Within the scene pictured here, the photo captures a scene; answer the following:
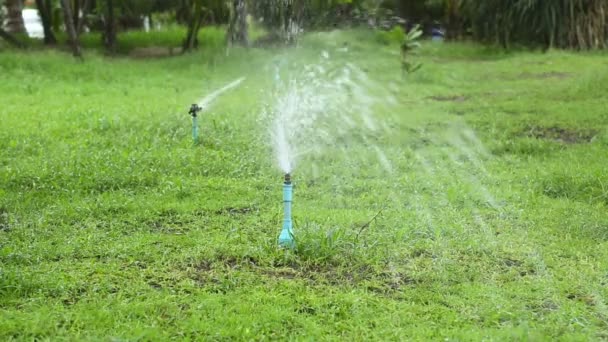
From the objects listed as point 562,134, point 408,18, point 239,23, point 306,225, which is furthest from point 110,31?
point 306,225

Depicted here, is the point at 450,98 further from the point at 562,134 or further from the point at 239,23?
A: the point at 239,23

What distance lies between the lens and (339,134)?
289 inches

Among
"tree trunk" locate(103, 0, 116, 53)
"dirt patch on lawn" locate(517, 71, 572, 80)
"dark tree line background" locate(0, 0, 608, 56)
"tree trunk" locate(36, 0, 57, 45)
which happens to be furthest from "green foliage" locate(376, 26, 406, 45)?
"tree trunk" locate(36, 0, 57, 45)

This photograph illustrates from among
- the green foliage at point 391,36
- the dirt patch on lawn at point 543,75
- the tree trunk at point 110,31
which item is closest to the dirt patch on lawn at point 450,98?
the dirt patch on lawn at point 543,75

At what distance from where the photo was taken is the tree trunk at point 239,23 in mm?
10195

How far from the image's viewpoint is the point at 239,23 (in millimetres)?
10891

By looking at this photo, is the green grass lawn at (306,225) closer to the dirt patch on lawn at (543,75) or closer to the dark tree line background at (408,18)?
the dirt patch on lawn at (543,75)

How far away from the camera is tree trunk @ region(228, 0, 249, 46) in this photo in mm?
10195

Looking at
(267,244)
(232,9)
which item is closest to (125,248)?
(267,244)

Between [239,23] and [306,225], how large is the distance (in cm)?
708

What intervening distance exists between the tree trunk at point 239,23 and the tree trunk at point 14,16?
646 cm

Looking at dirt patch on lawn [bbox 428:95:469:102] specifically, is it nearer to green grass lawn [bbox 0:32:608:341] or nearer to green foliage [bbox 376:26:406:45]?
green grass lawn [bbox 0:32:608:341]

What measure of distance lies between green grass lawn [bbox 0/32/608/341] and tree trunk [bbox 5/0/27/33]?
7.75 m

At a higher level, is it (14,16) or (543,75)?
(14,16)
